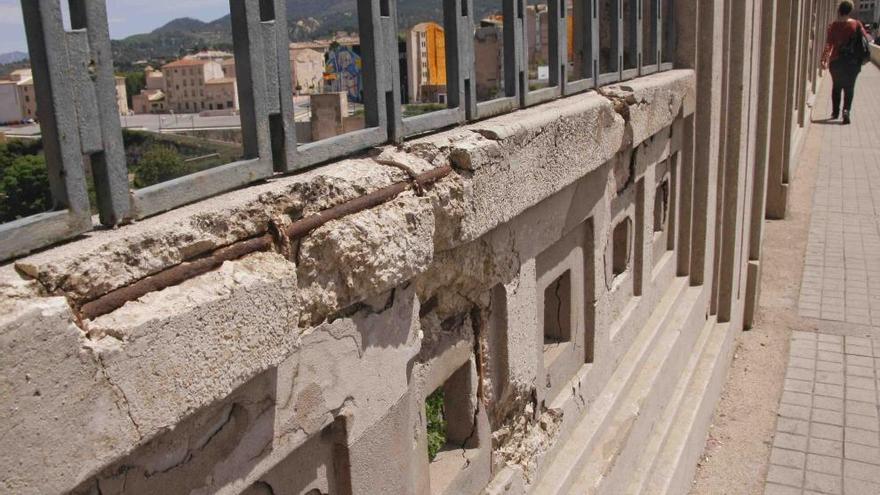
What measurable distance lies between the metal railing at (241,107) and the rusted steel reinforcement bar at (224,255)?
0.49ft

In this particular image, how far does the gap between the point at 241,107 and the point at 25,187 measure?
0.51 metres

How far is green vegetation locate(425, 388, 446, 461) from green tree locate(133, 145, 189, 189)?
2.21m

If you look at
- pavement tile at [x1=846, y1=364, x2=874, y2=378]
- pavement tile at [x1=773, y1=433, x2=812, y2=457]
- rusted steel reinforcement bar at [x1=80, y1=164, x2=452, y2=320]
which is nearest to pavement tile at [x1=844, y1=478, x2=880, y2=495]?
pavement tile at [x1=773, y1=433, x2=812, y2=457]

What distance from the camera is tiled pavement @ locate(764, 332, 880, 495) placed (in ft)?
17.5

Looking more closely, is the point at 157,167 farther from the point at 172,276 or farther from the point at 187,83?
the point at 187,83

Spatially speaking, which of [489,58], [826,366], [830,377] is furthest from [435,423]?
[826,366]

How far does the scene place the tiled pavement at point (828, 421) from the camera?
5.33 meters

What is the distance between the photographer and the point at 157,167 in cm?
185

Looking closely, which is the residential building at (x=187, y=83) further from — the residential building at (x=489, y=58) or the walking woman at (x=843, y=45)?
the walking woman at (x=843, y=45)

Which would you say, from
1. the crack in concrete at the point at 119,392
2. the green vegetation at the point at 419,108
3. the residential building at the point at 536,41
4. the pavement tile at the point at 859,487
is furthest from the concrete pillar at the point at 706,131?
the crack in concrete at the point at 119,392

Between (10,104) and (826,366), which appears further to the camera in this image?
(826,366)

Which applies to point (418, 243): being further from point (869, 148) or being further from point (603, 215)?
point (869, 148)

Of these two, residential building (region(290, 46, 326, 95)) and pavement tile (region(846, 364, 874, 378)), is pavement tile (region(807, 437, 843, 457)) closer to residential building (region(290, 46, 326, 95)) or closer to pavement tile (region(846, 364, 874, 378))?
pavement tile (region(846, 364, 874, 378))

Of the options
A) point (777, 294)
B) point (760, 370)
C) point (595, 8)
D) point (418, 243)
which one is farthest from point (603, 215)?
point (777, 294)
